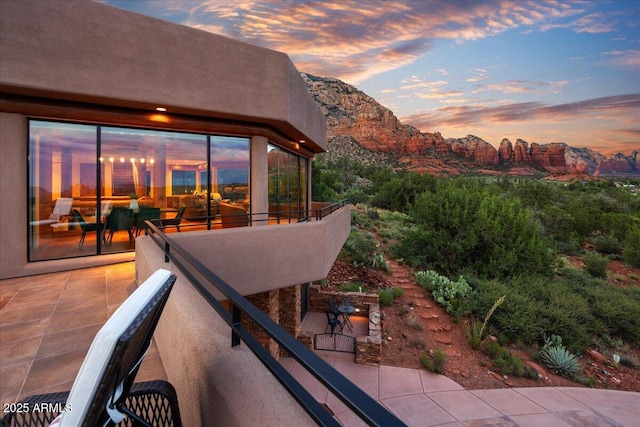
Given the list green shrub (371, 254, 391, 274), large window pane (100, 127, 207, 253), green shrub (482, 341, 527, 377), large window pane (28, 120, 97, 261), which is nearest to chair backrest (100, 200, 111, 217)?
large window pane (100, 127, 207, 253)

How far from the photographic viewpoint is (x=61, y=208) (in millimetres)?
6730

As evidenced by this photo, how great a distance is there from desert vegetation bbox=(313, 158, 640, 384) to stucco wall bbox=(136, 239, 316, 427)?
882 cm

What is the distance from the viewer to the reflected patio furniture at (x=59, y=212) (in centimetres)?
659

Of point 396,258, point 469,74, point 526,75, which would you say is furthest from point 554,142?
point 396,258

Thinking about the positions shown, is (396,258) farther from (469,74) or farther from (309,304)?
(469,74)

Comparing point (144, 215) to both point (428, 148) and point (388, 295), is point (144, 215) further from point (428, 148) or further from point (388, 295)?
point (428, 148)

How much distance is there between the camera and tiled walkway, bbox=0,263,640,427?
3.03 meters

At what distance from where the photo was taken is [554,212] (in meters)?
25.3

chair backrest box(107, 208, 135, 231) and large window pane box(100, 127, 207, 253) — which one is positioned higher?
large window pane box(100, 127, 207, 253)

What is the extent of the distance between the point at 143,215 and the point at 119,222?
557 millimetres

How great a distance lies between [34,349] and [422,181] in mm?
33120

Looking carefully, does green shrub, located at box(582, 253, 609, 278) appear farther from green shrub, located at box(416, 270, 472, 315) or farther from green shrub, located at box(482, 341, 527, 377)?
green shrub, located at box(482, 341, 527, 377)

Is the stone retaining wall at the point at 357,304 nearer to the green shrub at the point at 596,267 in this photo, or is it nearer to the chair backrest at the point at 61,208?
the chair backrest at the point at 61,208

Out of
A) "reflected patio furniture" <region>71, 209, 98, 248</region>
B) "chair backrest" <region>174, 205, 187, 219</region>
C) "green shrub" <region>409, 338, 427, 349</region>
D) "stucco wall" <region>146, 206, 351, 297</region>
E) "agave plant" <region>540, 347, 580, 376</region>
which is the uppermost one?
"chair backrest" <region>174, 205, 187, 219</region>
